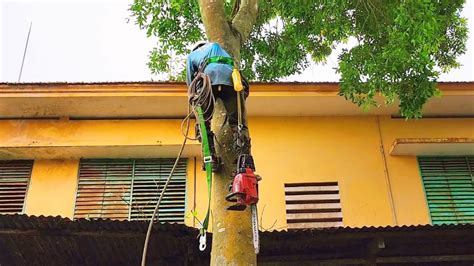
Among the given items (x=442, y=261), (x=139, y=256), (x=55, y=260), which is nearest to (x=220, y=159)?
(x=139, y=256)

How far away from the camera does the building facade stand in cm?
934

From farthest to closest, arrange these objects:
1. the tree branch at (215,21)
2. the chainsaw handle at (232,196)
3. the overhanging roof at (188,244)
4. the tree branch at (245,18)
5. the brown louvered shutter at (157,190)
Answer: the brown louvered shutter at (157,190) → the overhanging roof at (188,244) → the tree branch at (245,18) → the tree branch at (215,21) → the chainsaw handle at (232,196)

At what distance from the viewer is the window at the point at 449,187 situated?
9484 millimetres

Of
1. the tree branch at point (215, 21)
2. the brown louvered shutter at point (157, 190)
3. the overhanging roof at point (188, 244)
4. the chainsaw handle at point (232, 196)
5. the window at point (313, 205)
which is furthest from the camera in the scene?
the window at point (313, 205)

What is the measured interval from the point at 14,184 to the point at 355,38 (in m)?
6.27

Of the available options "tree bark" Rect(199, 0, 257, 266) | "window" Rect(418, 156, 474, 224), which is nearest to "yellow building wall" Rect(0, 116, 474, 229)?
"window" Rect(418, 156, 474, 224)

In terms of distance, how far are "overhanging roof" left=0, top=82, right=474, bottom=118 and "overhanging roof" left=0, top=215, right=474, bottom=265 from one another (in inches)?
122

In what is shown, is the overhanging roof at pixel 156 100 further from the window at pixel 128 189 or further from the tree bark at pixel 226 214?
the tree bark at pixel 226 214

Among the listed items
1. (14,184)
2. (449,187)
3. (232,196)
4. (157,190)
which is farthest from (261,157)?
(232,196)

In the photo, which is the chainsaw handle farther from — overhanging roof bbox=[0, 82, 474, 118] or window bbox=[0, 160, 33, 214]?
window bbox=[0, 160, 33, 214]

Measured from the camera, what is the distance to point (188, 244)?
6.98 m

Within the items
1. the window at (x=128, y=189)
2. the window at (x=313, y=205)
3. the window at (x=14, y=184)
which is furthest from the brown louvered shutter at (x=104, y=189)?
the window at (x=313, y=205)

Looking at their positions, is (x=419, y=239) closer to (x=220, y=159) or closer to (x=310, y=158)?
(x=310, y=158)

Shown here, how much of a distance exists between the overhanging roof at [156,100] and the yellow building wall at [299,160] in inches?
7.1
